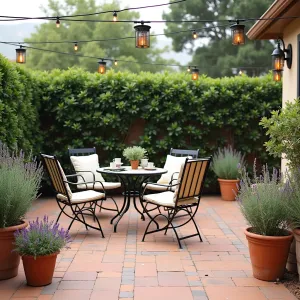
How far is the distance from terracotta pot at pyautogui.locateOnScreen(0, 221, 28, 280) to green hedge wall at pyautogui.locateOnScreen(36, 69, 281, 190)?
15.7 feet

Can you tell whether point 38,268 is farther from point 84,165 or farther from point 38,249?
point 84,165

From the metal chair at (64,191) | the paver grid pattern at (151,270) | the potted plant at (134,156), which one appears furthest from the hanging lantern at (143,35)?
the paver grid pattern at (151,270)

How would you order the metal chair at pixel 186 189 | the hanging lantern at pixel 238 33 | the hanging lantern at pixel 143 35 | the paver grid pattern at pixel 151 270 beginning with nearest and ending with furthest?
the paver grid pattern at pixel 151 270
the metal chair at pixel 186 189
the hanging lantern at pixel 143 35
the hanging lantern at pixel 238 33

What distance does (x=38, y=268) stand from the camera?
361cm

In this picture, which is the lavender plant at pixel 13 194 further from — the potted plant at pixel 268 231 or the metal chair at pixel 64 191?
the potted plant at pixel 268 231

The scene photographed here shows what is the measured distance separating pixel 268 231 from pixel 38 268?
1981 mm

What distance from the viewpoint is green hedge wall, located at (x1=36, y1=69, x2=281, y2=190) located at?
847cm

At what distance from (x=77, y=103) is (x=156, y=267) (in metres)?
4.89

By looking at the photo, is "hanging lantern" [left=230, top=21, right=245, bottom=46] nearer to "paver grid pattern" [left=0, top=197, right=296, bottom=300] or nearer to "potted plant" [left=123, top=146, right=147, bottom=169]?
"potted plant" [left=123, top=146, right=147, bottom=169]

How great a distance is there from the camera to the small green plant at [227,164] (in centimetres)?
812

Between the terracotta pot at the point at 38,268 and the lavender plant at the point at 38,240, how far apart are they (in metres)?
0.04

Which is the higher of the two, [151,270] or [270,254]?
[270,254]

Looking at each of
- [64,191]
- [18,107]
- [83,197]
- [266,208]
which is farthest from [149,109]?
[266,208]

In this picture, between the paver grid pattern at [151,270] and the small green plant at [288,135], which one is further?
the small green plant at [288,135]
